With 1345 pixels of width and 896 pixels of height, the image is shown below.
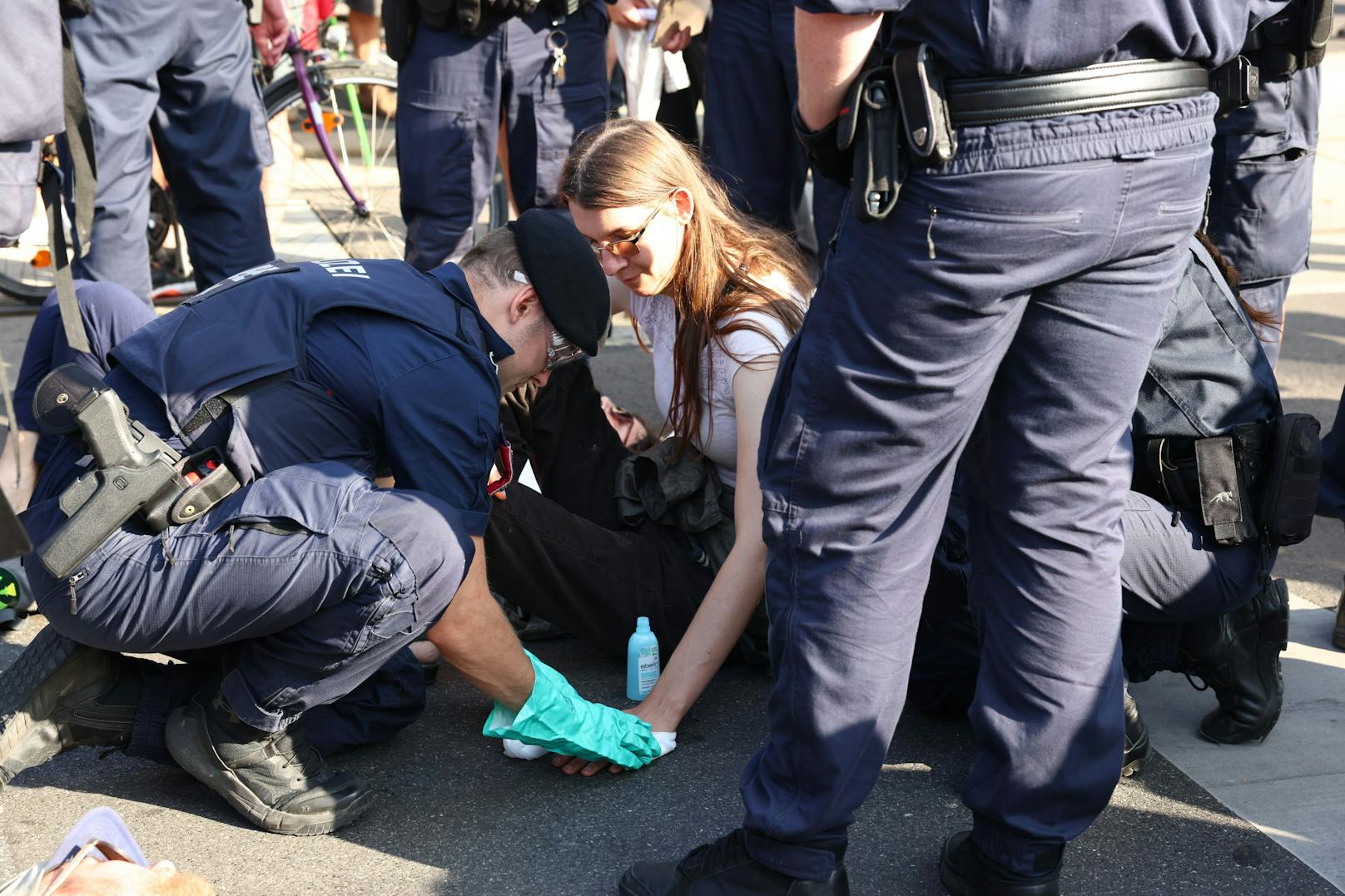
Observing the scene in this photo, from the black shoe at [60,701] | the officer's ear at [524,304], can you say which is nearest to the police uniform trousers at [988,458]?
the officer's ear at [524,304]

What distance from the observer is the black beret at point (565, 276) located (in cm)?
231

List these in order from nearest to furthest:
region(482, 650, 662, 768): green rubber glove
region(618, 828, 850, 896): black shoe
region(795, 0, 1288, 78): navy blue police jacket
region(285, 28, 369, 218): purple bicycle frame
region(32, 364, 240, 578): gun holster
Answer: region(795, 0, 1288, 78): navy blue police jacket < region(618, 828, 850, 896): black shoe < region(32, 364, 240, 578): gun holster < region(482, 650, 662, 768): green rubber glove < region(285, 28, 369, 218): purple bicycle frame

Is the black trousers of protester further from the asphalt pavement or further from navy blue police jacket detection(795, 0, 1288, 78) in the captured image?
navy blue police jacket detection(795, 0, 1288, 78)

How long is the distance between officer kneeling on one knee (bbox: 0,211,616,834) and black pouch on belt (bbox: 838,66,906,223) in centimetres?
83

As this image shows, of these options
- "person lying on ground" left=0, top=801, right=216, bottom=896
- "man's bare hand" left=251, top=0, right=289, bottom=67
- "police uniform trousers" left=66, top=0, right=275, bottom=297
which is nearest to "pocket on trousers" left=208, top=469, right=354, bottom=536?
"person lying on ground" left=0, top=801, right=216, bottom=896

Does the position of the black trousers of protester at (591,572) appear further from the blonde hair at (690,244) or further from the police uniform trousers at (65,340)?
the police uniform trousers at (65,340)

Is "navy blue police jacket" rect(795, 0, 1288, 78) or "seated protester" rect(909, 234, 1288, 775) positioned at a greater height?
A: "navy blue police jacket" rect(795, 0, 1288, 78)

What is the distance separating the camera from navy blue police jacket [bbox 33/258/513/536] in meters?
2.12

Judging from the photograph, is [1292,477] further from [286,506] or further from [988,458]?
[286,506]

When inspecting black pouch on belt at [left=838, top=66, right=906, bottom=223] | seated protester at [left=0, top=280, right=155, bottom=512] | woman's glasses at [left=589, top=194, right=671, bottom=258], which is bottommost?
seated protester at [left=0, top=280, right=155, bottom=512]

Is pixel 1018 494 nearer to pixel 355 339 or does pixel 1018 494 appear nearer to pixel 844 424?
pixel 844 424

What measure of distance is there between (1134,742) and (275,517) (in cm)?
144

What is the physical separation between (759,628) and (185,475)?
111 cm

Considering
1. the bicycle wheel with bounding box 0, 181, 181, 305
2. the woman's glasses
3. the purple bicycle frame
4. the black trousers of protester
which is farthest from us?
the bicycle wheel with bounding box 0, 181, 181, 305
